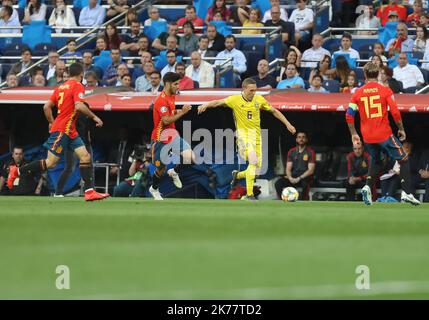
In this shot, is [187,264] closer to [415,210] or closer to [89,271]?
[89,271]

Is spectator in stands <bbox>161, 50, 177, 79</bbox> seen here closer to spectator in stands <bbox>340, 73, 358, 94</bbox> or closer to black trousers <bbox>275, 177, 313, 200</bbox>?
black trousers <bbox>275, 177, 313, 200</bbox>

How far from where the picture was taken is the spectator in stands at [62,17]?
23.5 meters

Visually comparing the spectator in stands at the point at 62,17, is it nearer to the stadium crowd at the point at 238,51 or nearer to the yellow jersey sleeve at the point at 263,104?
the stadium crowd at the point at 238,51

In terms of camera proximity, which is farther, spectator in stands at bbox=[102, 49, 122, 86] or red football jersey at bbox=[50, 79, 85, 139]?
spectator in stands at bbox=[102, 49, 122, 86]

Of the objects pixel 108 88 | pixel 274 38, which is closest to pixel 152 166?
pixel 108 88

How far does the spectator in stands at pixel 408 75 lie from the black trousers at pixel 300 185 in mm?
2303

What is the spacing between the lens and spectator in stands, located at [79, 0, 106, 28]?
23.2m

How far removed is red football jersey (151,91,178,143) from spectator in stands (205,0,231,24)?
5.55 meters

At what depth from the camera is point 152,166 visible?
1744 centimetres

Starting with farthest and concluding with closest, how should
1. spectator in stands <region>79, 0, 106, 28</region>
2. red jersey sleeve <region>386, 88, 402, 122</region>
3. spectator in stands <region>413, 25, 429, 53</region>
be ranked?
spectator in stands <region>79, 0, 106, 28</region> → spectator in stands <region>413, 25, 429, 53</region> → red jersey sleeve <region>386, 88, 402, 122</region>

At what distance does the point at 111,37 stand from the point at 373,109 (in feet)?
25.9

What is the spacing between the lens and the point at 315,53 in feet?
67.4

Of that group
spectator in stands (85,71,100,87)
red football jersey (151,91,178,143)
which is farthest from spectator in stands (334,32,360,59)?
red football jersey (151,91,178,143)

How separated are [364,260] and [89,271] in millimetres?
2681
